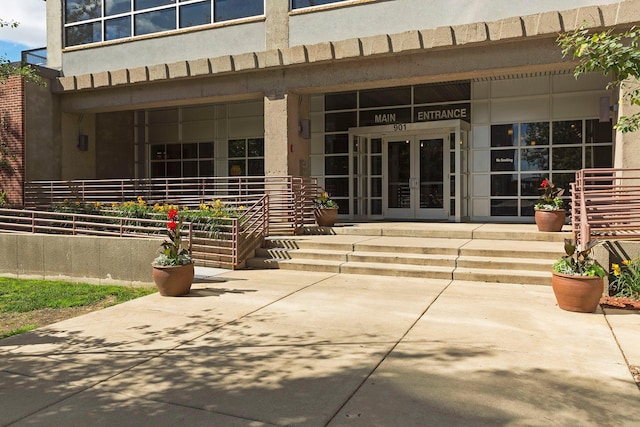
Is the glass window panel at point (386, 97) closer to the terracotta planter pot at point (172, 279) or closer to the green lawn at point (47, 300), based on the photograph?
the green lawn at point (47, 300)

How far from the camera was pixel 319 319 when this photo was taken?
6.45m

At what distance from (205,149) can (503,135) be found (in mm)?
11812

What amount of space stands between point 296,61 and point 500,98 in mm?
6800

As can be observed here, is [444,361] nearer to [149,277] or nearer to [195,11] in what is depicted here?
[149,277]

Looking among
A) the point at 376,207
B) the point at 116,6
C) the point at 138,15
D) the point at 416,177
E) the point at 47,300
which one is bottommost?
the point at 47,300

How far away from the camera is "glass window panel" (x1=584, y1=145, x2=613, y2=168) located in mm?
14734

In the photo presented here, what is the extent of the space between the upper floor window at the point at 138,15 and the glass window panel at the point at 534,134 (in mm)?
8942

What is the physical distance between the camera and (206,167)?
20.8 m

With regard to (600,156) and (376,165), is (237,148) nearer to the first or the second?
(376,165)

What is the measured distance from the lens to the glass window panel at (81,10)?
682 inches

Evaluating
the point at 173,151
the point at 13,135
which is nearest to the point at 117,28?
the point at 13,135

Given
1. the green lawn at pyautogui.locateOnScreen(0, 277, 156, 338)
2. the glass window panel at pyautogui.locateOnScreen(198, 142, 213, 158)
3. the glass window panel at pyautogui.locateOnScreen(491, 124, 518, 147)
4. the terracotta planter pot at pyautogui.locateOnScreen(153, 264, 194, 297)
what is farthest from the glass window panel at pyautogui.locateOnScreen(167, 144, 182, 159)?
the terracotta planter pot at pyautogui.locateOnScreen(153, 264, 194, 297)

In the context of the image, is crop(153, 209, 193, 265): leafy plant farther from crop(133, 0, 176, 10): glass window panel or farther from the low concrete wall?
crop(133, 0, 176, 10): glass window panel

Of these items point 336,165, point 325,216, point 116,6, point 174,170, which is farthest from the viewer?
point 174,170
